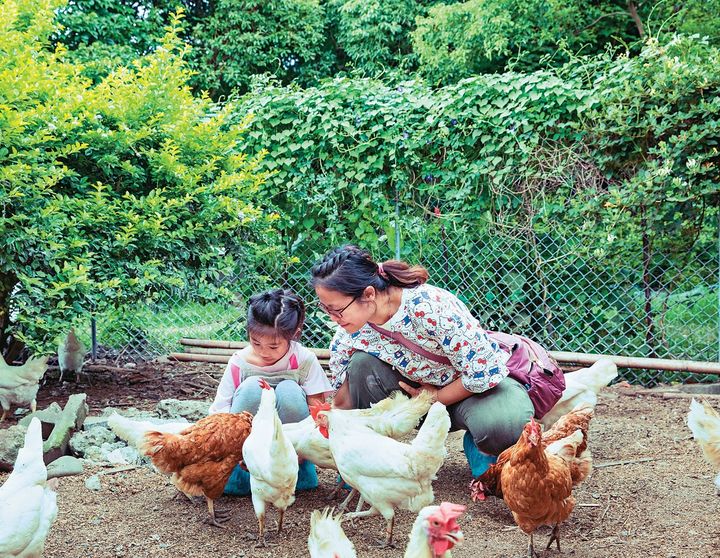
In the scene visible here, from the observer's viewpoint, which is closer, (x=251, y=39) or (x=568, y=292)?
(x=568, y=292)

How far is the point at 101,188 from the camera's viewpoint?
492 cm

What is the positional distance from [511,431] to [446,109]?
387cm

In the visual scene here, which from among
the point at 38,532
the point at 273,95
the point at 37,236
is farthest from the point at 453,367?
the point at 273,95

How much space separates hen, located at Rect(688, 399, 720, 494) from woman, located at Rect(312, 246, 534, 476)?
732 mm

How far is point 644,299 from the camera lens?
19.5 feet

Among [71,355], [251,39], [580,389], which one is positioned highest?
[251,39]

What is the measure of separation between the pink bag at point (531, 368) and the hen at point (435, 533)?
129 centimetres

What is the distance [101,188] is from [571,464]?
3.64 meters

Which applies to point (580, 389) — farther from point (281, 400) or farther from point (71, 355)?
point (71, 355)

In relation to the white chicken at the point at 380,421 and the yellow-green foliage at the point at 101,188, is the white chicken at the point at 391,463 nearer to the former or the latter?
the white chicken at the point at 380,421

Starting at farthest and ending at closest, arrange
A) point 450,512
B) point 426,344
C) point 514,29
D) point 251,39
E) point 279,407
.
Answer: point 251,39 → point 514,29 → point 279,407 → point 426,344 → point 450,512

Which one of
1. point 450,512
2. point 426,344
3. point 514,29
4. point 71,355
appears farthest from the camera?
point 514,29

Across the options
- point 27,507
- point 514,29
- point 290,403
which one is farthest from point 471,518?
point 514,29

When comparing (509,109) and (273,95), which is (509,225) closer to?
(509,109)
